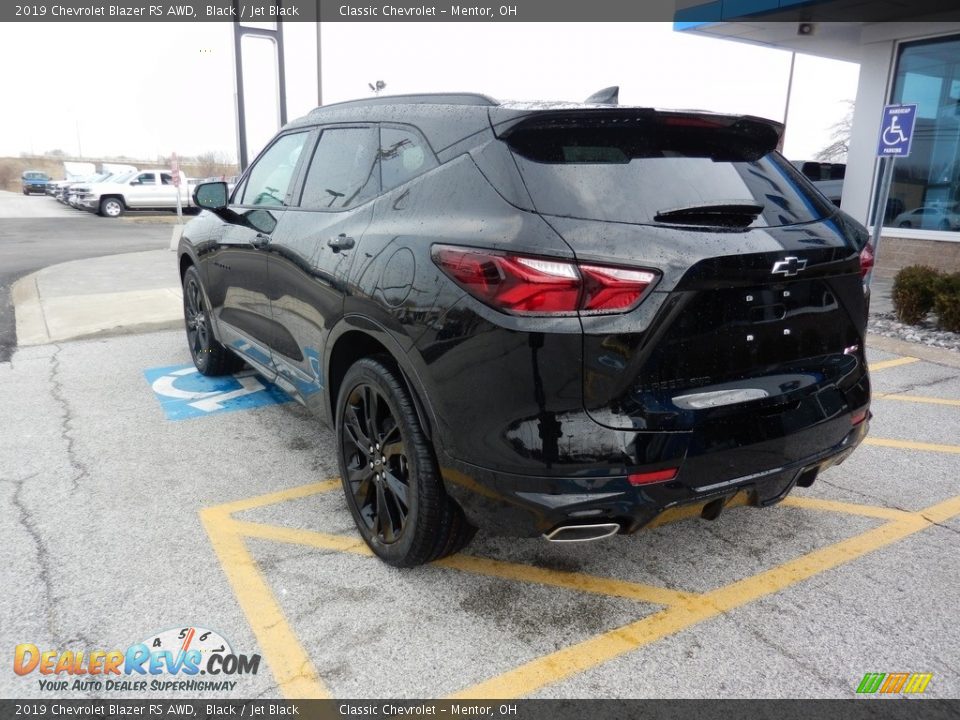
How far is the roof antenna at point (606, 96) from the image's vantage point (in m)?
2.63

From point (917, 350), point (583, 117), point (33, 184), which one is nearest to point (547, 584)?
point (583, 117)

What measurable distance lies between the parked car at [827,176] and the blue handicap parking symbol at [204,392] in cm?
1087

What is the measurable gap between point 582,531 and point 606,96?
1.65 metres

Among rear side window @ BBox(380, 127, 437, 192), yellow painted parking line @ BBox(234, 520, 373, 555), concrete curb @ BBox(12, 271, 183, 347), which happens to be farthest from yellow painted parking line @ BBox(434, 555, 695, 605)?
concrete curb @ BBox(12, 271, 183, 347)

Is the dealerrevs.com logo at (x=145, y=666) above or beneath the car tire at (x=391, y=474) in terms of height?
beneath

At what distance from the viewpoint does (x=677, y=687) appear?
2209 millimetres

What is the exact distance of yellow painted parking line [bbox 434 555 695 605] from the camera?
271 cm

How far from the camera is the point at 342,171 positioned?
3.27 m

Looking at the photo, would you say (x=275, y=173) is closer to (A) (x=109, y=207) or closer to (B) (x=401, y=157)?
(B) (x=401, y=157)

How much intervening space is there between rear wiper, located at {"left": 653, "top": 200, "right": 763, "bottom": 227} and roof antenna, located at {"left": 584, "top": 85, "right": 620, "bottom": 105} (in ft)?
1.96

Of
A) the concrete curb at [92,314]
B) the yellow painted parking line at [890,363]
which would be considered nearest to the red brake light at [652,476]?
the yellow painted parking line at [890,363]

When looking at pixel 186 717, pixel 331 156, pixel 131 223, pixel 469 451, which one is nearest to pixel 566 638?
pixel 469 451

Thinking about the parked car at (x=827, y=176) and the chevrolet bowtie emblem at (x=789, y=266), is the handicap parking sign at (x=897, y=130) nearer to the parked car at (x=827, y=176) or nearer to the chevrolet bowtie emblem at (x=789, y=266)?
the parked car at (x=827, y=176)

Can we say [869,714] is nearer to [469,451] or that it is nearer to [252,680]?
[469,451]
